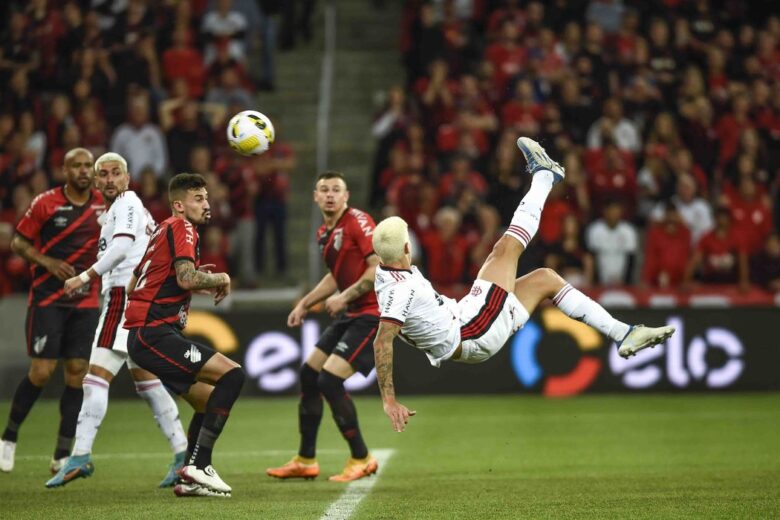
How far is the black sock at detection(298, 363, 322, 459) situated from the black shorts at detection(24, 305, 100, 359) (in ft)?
6.13

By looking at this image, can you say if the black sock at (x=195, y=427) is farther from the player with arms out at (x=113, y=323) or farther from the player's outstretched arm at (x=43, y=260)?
the player's outstretched arm at (x=43, y=260)

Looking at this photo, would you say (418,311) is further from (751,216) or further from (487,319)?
(751,216)

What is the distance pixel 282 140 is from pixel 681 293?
723cm

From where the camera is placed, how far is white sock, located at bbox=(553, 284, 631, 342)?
9.20 m

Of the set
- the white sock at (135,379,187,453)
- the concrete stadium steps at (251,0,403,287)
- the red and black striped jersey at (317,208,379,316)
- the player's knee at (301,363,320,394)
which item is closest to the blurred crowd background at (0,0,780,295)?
the concrete stadium steps at (251,0,403,287)

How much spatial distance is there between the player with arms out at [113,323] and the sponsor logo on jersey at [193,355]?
856 millimetres

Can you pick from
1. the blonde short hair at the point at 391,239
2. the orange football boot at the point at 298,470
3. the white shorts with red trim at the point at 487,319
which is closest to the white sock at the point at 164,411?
the orange football boot at the point at 298,470

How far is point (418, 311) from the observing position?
28.0 ft

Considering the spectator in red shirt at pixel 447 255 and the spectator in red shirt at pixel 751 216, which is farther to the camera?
the spectator in red shirt at pixel 751 216

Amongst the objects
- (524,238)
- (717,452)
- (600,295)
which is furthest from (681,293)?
(524,238)

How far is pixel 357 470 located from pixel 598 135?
10188mm

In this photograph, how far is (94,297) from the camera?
1096cm

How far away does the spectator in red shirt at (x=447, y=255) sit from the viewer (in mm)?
17312

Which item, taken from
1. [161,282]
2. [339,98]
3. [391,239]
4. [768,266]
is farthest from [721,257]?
[161,282]
